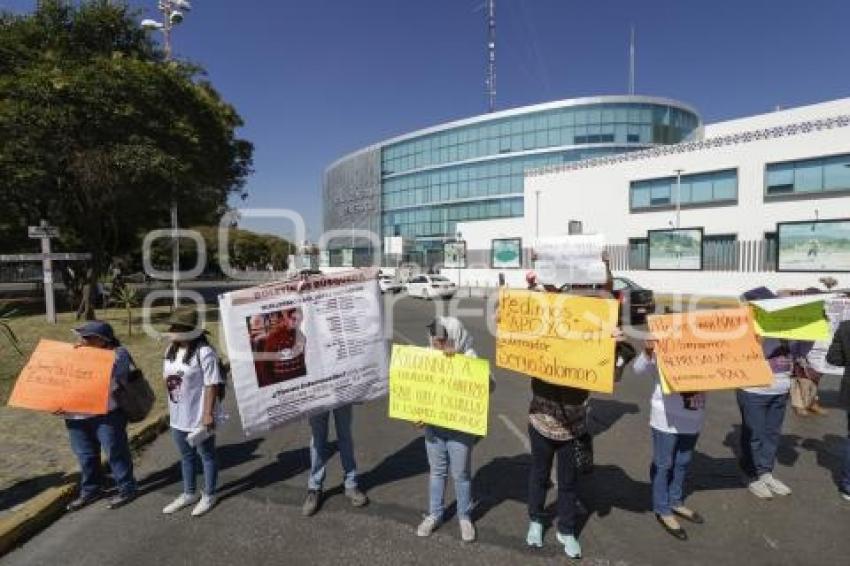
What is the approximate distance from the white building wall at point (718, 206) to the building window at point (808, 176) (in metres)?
0.31

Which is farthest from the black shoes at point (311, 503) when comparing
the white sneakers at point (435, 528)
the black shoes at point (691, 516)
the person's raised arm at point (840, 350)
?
the person's raised arm at point (840, 350)

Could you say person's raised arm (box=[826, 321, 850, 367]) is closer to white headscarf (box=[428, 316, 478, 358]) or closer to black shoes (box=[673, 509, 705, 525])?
black shoes (box=[673, 509, 705, 525])

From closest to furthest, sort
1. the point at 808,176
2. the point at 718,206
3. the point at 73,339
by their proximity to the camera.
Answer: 1. the point at 73,339
2. the point at 808,176
3. the point at 718,206

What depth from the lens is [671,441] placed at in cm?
386

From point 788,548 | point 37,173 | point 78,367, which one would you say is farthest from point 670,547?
point 37,173

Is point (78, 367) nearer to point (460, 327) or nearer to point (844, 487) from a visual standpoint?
point (460, 327)

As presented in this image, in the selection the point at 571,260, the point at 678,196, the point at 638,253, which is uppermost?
the point at 678,196

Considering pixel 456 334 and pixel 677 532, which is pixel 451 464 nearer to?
pixel 456 334

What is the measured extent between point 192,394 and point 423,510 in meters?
2.17

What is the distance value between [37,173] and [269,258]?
3281 inches

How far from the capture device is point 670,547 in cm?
369

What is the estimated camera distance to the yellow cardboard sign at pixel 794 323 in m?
4.27

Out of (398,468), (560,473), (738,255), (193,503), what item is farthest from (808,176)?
(193,503)

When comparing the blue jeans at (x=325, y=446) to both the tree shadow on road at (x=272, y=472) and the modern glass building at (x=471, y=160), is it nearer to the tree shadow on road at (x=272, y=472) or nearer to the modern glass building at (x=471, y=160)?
the tree shadow on road at (x=272, y=472)
